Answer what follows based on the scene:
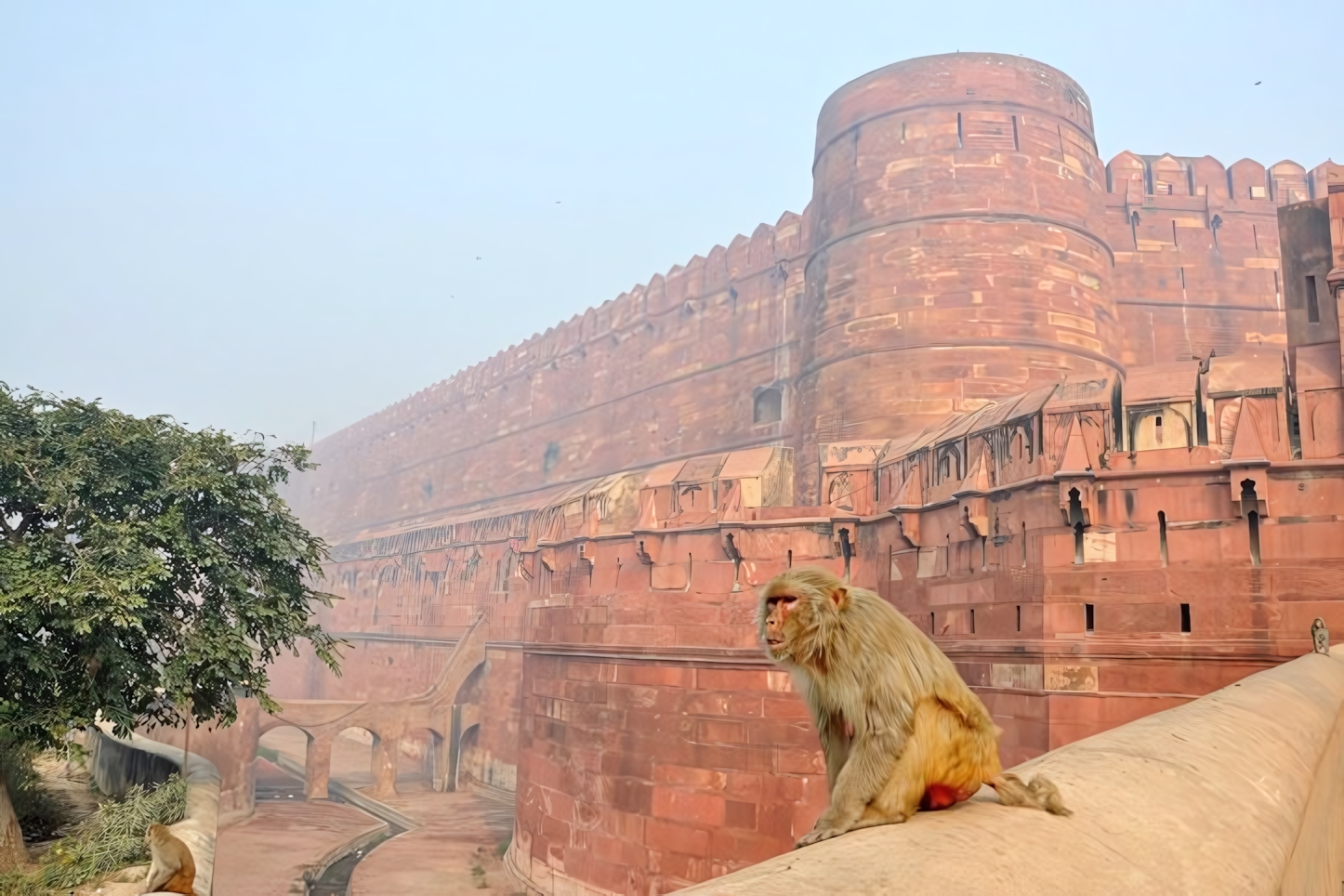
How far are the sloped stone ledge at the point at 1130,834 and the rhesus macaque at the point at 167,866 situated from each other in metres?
5.54

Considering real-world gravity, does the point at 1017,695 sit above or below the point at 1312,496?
below

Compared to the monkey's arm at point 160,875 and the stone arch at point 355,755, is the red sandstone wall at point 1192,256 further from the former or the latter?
the stone arch at point 355,755

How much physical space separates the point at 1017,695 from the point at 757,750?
284cm

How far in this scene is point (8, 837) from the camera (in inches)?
312

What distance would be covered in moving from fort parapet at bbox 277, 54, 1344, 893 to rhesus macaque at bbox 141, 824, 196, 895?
5155mm

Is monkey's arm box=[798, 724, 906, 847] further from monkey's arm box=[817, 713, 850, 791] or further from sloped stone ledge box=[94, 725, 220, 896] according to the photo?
sloped stone ledge box=[94, 725, 220, 896]

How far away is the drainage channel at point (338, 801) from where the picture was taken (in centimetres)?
1634

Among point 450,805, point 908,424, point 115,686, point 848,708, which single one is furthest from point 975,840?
point 450,805

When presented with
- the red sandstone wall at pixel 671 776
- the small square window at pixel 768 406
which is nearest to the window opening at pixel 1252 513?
the red sandstone wall at pixel 671 776

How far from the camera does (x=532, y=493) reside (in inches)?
1193

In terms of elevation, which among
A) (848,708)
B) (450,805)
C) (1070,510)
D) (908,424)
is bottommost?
(450,805)

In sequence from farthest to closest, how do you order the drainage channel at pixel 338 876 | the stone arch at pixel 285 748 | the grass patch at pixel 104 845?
the stone arch at pixel 285 748
the drainage channel at pixel 338 876
the grass patch at pixel 104 845

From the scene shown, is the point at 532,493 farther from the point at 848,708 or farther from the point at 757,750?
the point at 848,708

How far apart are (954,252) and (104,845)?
496 inches
